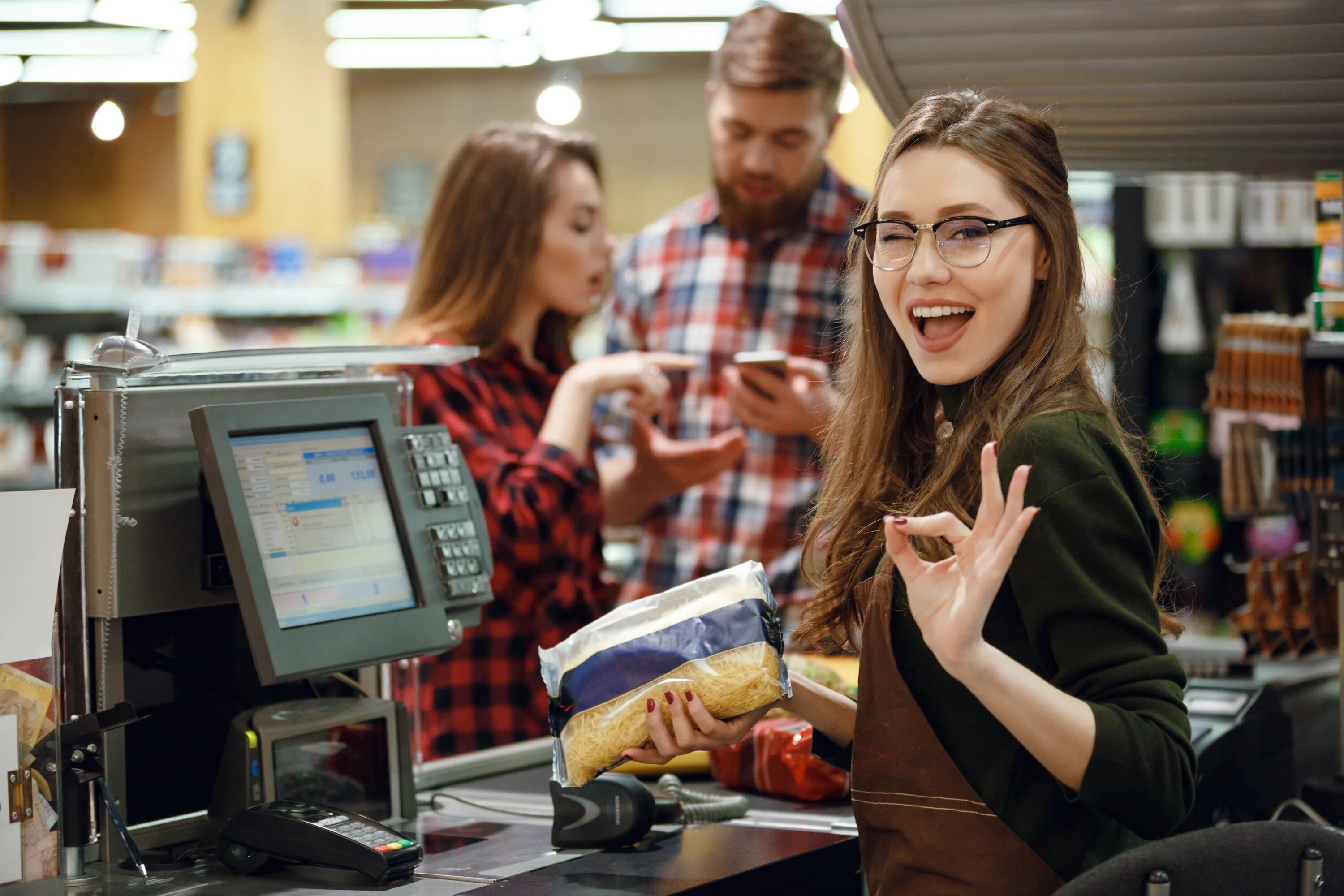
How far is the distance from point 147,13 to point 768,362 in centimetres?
641

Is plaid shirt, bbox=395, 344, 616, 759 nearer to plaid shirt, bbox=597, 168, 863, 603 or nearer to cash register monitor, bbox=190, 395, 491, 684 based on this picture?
plaid shirt, bbox=597, 168, 863, 603

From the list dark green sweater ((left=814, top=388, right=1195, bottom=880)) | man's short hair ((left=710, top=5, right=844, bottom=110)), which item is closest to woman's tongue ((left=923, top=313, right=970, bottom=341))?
dark green sweater ((left=814, top=388, right=1195, bottom=880))

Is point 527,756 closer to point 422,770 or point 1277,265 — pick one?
point 422,770

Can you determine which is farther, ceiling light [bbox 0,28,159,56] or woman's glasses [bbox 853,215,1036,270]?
ceiling light [bbox 0,28,159,56]

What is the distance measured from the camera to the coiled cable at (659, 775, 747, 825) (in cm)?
172

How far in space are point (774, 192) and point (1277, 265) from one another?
314cm

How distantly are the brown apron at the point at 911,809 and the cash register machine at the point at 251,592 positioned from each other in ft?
1.58

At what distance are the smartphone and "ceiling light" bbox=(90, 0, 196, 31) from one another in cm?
612

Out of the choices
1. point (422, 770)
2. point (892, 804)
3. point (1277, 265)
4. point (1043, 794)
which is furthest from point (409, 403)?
point (1277, 265)

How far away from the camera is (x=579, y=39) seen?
27.6 feet

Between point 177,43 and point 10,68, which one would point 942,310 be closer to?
point 177,43

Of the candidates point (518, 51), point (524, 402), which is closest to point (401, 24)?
point (518, 51)

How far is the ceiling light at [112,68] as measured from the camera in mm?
9188

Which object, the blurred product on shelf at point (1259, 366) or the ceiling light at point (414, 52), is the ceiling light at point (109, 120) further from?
the blurred product on shelf at point (1259, 366)
